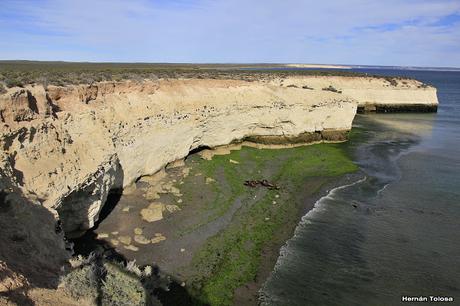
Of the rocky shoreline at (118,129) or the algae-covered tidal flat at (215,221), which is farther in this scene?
the algae-covered tidal flat at (215,221)

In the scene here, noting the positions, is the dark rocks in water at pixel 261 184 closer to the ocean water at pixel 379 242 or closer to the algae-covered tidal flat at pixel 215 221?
the algae-covered tidal flat at pixel 215 221


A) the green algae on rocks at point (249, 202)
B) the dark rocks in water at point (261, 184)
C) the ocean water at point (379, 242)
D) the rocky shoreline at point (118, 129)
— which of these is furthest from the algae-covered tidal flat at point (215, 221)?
the rocky shoreline at point (118, 129)

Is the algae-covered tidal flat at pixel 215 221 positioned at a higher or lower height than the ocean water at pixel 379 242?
higher

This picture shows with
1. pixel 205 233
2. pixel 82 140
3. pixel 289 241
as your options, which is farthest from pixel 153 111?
pixel 289 241

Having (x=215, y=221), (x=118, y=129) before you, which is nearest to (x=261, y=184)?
(x=215, y=221)

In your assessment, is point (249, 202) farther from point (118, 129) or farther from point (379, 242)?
point (118, 129)

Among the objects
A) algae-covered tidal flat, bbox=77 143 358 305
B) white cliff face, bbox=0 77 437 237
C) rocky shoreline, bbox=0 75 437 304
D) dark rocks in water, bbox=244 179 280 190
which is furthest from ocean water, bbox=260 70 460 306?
white cliff face, bbox=0 77 437 237
